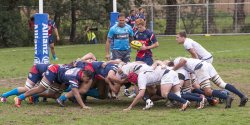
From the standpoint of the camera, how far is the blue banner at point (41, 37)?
49.7 ft

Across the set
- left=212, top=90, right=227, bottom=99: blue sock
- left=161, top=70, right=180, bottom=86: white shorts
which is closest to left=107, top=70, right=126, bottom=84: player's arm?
left=161, top=70, right=180, bottom=86: white shorts

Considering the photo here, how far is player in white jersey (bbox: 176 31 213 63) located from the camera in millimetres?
12812

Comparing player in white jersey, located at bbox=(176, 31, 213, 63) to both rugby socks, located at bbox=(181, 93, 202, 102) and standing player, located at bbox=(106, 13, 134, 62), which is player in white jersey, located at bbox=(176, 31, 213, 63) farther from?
standing player, located at bbox=(106, 13, 134, 62)

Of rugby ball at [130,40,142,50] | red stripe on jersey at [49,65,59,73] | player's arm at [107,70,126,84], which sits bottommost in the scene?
player's arm at [107,70,126,84]

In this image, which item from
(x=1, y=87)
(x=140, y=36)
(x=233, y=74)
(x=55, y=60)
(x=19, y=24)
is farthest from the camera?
(x=19, y=24)

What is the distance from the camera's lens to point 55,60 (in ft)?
75.5

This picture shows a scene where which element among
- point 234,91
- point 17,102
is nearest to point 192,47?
point 234,91

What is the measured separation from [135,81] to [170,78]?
68 cm

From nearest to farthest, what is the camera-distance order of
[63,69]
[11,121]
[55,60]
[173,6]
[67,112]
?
→ [11,121]
[67,112]
[63,69]
[55,60]
[173,6]

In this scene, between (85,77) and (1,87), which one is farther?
(1,87)

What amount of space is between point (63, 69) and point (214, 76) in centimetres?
304

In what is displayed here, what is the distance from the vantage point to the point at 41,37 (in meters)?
15.2

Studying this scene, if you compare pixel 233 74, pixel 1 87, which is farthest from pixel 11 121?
pixel 233 74

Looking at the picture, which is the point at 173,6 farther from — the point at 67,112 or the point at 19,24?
the point at 67,112
